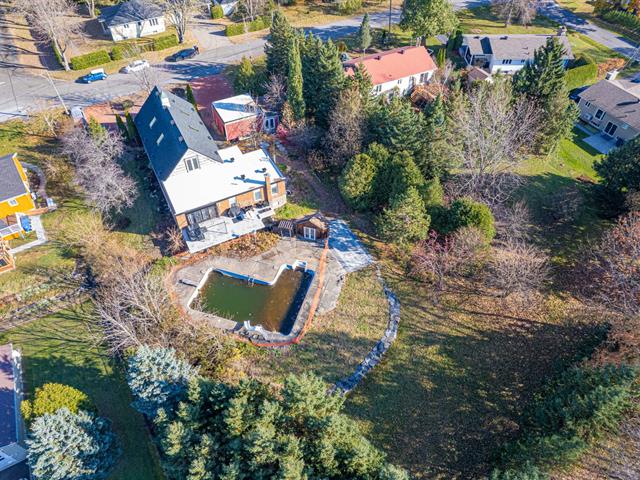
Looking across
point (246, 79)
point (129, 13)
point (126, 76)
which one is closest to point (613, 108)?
point (246, 79)

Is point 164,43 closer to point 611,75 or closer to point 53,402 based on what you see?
point 53,402

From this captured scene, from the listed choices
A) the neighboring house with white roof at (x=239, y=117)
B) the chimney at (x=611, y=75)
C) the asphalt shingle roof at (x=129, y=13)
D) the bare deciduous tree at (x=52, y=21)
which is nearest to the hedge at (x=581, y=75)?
the chimney at (x=611, y=75)

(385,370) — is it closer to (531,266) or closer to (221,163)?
(531,266)

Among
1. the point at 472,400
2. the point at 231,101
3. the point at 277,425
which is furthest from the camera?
the point at 231,101

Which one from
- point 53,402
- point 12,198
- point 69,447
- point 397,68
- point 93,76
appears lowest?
point 69,447

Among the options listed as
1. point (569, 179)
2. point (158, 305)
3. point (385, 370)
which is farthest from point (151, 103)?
point (569, 179)
